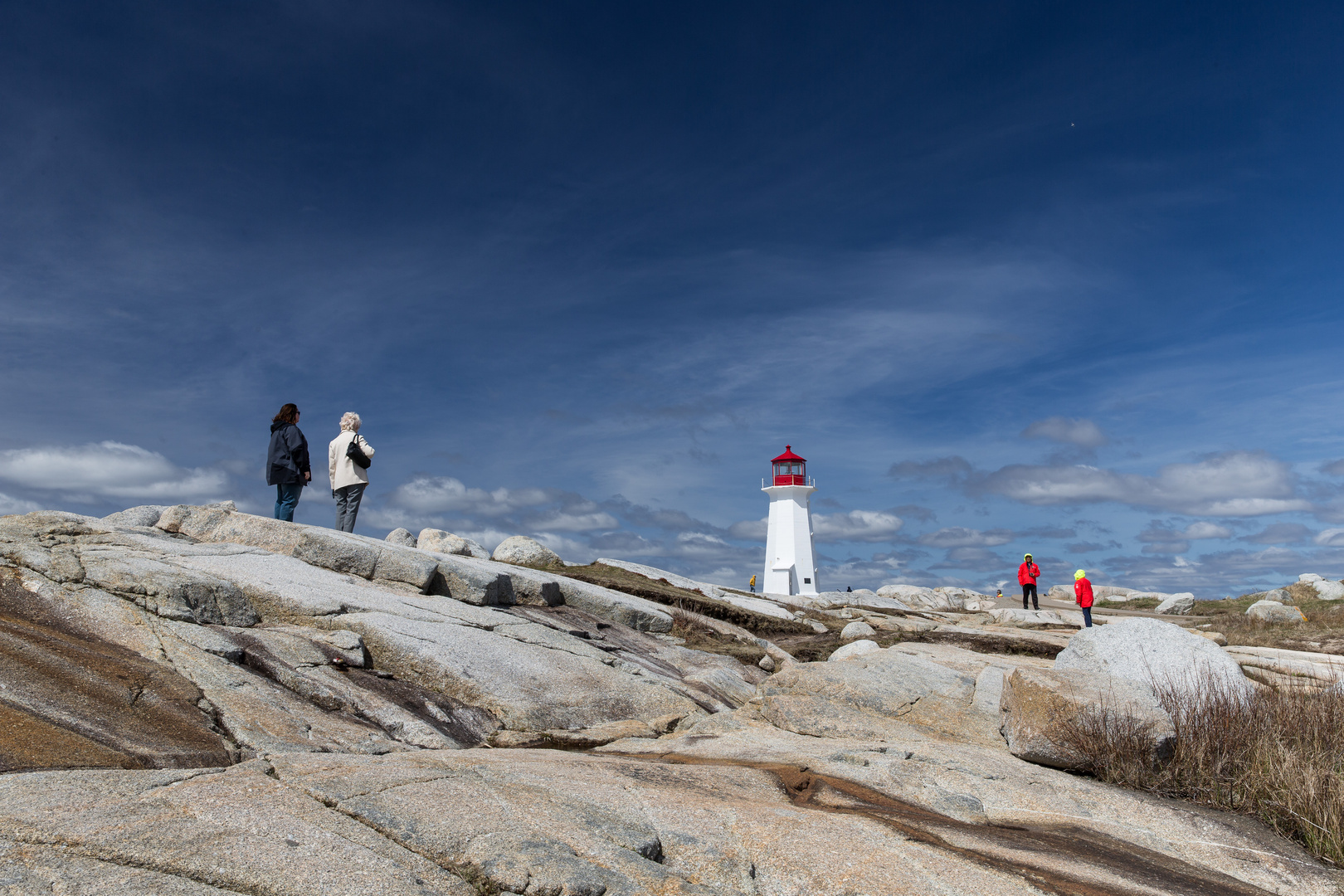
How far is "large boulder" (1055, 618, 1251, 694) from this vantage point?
11.3 metres

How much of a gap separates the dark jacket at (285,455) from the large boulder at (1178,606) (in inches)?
1405

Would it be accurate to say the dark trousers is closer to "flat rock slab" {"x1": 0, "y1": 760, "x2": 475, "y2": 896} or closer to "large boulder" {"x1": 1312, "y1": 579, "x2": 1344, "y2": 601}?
"flat rock slab" {"x1": 0, "y1": 760, "x2": 475, "y2": 896}

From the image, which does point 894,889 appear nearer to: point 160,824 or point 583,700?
point 160,824

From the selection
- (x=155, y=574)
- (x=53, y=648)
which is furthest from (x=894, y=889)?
(x=155, y=574)

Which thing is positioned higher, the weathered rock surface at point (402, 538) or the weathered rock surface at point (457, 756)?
the weathered rock surface at point (402, 538)

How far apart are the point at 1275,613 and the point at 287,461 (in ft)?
107

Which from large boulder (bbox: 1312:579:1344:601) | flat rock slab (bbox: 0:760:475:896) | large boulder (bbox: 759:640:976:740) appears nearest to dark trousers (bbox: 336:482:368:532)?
large boulder (bbox: 759:640:976:740)

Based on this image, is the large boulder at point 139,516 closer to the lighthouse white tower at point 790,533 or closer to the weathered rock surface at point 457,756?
the weathered rock surface at point 457,756

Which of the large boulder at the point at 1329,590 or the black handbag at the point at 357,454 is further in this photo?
the large boulder at the point at 1329,590

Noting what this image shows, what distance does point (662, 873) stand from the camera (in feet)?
15.3

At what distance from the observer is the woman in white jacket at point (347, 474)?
637 inches

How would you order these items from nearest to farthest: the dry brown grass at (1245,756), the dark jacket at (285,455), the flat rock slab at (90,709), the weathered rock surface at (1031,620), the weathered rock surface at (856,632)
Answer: the flat rock slab at (90,709), the dry brown grass at (1245,756), the dark jacket at (285,455), the weathered rock surface at (856,632), the weathered rock surface at (1031,620)

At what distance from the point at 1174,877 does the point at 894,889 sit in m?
2.77

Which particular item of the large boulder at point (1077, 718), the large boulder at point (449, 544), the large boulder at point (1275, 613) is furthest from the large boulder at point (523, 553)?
the large boulder at point (1275, 613)
